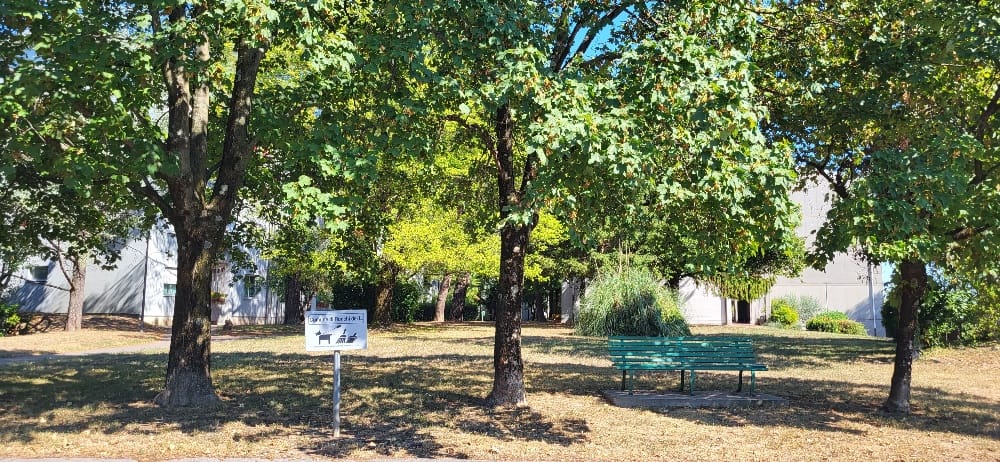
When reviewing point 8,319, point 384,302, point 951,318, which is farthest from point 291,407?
point 384,302

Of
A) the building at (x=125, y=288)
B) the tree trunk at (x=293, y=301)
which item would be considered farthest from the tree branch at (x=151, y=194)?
the tree trunk at (x=293, y=301)

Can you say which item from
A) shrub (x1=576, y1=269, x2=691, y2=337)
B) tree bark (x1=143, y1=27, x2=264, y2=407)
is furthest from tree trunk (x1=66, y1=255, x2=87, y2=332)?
tree bark (x1=143, y1=27, x2=264, y2=407)

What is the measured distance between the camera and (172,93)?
1024 cm

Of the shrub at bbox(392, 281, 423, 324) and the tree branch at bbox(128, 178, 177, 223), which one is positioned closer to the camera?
the tree branch at bbox(128, 178, 177, 223)

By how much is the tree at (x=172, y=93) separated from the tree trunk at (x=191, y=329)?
14 millimetres

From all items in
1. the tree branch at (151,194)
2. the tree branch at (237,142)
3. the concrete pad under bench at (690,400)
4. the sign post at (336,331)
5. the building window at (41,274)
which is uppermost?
the tree branch at (237,142)

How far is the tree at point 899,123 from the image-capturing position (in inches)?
313

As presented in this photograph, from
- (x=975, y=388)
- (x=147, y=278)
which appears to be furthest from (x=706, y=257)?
(x=147, y=278)

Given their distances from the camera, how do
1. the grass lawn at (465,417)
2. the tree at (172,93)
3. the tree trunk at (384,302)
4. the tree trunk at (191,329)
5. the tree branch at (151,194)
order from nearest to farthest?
the grass lawn at (465,417) < the tree at (172,93) < the tree branch at (151,194) < the tree trunk at (191,329) < the tree trunk at (384,302)

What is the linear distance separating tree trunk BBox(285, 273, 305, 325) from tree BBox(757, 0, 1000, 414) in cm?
2842

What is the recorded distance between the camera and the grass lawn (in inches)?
300

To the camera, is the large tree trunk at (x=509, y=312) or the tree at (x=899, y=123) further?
the large tree trunk at (x=509, y=312)

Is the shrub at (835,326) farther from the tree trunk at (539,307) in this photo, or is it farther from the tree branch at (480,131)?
the tree branch at (480,131)

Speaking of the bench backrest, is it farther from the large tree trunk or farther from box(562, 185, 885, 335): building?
box(562, 185, 885, 335): building
